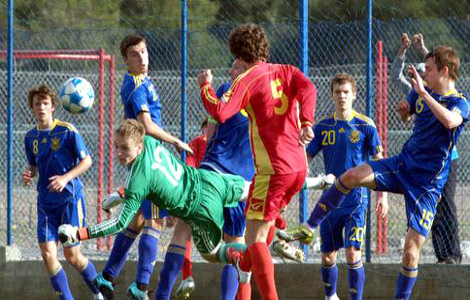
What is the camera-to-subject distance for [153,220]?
8.13 meters

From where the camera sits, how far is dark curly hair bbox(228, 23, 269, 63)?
22.9 ft

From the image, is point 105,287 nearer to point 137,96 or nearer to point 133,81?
point 137,96

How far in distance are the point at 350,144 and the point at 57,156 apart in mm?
2613

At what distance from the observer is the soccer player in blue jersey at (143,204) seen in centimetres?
798

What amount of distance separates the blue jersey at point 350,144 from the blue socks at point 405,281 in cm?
106

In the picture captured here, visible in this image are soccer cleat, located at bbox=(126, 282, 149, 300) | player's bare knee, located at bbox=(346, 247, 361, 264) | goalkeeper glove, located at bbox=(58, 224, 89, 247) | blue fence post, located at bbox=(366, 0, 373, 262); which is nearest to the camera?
goalkeeper glove, located at bbox=(58, 224, 89, 247)

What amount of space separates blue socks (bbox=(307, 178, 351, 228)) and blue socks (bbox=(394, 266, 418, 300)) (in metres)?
0.73

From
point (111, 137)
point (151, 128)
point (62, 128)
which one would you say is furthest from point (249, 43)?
point (111, 137)

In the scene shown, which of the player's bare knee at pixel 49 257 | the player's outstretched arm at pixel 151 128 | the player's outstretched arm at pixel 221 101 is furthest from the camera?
the player's bare knee at pixel 49 257

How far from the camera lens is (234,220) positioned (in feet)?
24.7

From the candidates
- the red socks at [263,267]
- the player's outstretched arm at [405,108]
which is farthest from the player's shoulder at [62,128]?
the player's outstretched arm at [405,108]

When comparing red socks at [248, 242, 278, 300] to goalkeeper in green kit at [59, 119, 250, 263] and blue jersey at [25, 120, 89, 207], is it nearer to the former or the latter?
goalkeeper in green kit at [59, 119, 250, 263]

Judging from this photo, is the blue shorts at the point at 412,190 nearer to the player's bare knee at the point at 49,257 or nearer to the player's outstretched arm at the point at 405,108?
the player's outstretched arm at the point at 405,108

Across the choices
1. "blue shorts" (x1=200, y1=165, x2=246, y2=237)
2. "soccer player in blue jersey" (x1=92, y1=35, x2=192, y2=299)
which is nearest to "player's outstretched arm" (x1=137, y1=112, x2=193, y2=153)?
"soccer player in blue jersey" (x1=92, y1=35, x2=192, y2=299)
